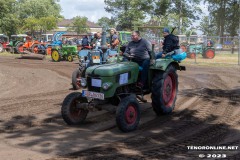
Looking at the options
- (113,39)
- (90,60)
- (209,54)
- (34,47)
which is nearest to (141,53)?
(90,60)

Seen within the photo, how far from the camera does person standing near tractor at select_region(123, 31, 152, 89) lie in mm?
6164

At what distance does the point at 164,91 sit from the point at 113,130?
63.9 inches

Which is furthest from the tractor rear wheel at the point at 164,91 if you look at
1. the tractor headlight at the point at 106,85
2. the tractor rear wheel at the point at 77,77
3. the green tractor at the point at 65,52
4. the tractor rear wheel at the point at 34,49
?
the tractor rear wheel at the point at 34,49

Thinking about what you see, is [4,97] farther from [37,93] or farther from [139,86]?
[139,86]

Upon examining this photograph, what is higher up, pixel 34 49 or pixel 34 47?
pixel 34 47

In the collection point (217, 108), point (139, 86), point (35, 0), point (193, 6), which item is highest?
point (35, 0)

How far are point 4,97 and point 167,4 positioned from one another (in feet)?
95.5

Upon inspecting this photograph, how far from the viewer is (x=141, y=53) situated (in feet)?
20.2

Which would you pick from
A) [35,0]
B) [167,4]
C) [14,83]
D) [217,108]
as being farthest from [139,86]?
[35,0]

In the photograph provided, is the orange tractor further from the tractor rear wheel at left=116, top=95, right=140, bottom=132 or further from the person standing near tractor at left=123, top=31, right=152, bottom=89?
the tractor rear wheel at left=116, top=95, right=140, bottom=132

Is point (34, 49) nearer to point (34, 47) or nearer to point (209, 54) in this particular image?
point (34, 47)

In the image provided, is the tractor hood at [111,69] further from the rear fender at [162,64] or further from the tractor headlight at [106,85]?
the rear fender at [162,64]

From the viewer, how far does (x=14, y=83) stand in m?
10.6

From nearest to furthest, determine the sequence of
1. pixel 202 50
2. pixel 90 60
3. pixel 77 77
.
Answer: pixel 77 77, pixel 90 60, pixel 202 50
